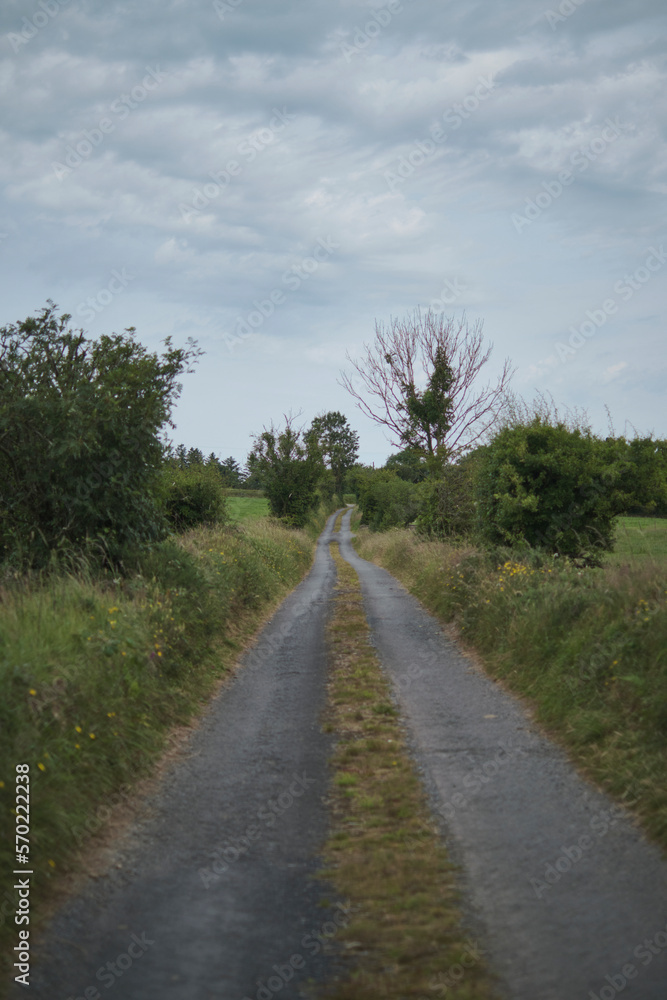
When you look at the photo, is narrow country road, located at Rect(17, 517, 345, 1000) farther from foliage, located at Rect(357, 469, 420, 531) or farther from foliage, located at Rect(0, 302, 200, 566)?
foliage, located at Rect(357, 469, 420, 531)

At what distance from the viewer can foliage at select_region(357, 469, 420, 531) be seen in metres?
39.7

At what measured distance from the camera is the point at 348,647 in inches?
440

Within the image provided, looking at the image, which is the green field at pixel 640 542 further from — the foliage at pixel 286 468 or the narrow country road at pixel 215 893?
the foliage at pixel 286 468

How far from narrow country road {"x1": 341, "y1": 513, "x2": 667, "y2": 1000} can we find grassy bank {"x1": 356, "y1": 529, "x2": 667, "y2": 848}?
0.24m

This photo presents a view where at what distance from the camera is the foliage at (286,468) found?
4497 centimetres

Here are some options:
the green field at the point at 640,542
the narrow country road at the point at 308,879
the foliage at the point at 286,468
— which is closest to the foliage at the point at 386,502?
the foliage at the point at 286,468

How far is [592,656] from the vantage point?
698 centimetres

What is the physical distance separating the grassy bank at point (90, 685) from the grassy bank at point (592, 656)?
356 cm

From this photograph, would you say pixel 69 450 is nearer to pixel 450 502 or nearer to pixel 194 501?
pixel 194 501

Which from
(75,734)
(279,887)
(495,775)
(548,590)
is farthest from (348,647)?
(279,887)

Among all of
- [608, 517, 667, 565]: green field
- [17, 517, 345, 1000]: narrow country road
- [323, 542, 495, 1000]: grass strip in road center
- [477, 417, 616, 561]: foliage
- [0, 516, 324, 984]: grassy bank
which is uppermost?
[477, 417, 616, 561]: foliage

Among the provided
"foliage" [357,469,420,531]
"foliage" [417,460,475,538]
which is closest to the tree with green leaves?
"foliage" [357,469,420,531]

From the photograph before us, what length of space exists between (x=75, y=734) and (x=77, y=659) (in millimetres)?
880

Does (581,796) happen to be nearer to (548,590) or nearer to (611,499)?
(548,590)
